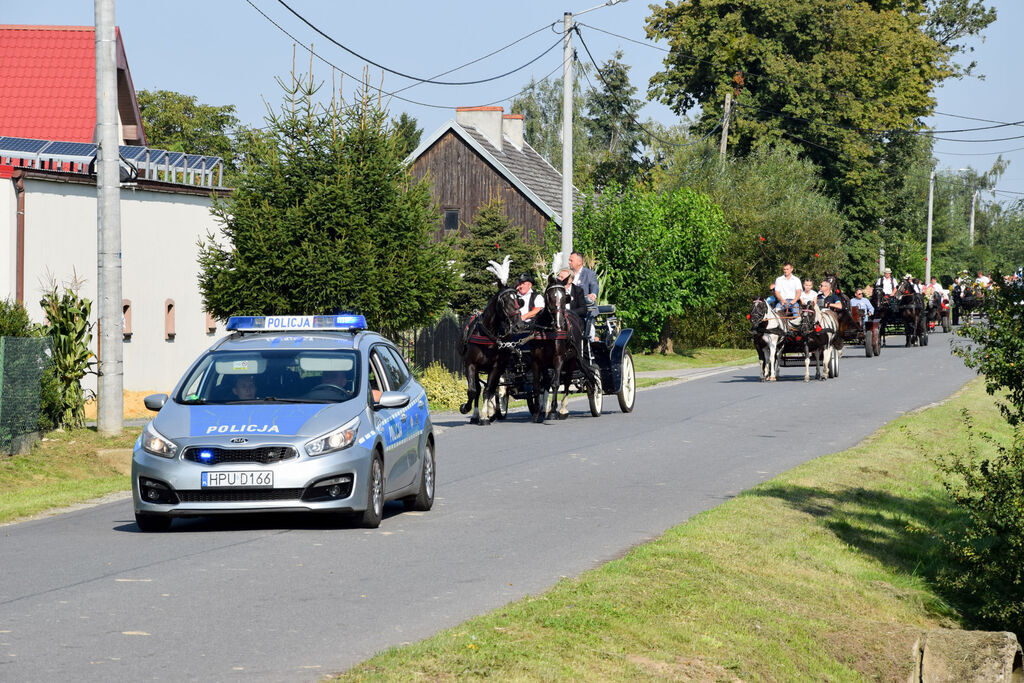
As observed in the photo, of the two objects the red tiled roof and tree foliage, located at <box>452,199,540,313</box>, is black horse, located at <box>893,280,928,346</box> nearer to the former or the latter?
tree foliage, located at <box>452,199,540,313</box>

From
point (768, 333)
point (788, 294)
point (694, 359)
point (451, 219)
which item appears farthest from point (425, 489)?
point (451, 219)

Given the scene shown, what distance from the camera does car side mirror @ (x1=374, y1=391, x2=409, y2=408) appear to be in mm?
12148

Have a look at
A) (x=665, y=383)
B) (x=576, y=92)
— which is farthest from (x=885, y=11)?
(x=665, y=383)

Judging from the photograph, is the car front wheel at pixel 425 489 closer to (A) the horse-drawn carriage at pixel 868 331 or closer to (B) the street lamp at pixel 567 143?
(B) the street lamp at pixel 567 143

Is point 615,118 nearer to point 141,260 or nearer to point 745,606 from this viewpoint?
point 141,260

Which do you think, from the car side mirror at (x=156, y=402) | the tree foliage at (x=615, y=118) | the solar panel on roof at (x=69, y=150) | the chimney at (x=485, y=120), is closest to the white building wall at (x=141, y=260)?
the solar panel on roof at (x=69, y=150)

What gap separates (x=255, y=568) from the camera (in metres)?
10.1

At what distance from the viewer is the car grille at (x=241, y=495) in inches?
454

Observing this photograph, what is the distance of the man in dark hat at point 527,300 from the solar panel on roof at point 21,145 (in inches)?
610

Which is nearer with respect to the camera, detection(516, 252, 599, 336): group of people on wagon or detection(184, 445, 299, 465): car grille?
detection(184, 445, 299, 465): car grille

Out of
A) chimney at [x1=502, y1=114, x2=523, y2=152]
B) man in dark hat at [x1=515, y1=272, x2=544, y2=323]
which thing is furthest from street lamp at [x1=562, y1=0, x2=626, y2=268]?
chimney at [x1=502, y1=114, x2=523, y2=152]

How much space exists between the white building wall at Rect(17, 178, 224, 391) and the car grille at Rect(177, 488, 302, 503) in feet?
60.9

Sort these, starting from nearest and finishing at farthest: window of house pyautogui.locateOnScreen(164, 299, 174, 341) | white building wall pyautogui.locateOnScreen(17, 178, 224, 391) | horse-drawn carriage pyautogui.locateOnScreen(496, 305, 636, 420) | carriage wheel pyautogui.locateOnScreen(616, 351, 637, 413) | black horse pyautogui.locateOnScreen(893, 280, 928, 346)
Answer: horse-drawn carriage pyautogui.locateOnScreen(496, 305, 636, 420)
carriage wheel pyautogui.locateOnScreen(616, 351, 637, 413)
white building wall pyautogui.locateOnScreen(17, 178, 224, 391)
window of house pyautogui.locateOnScreen(164, 299, 174, 341)
black horse pyautogui.locateOnScreen(893, 280, 928, 346)

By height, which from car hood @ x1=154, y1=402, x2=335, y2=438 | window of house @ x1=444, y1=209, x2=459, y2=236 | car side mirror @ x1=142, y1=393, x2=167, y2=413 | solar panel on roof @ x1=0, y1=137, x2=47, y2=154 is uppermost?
solar panel on roof @ x1=0, y1=137, x2=47, y2=154
